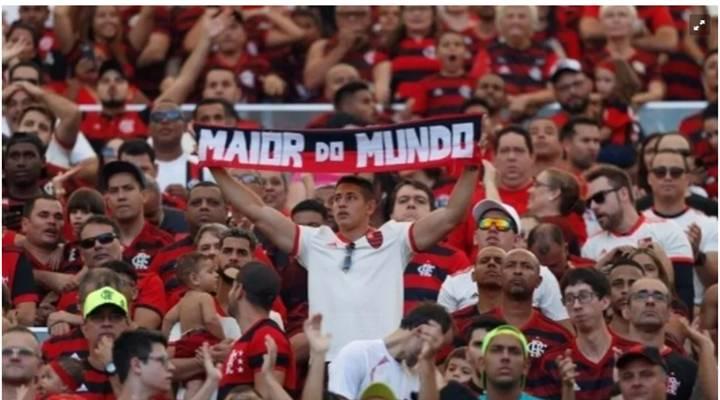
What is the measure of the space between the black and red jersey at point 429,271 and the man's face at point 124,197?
6.65ft

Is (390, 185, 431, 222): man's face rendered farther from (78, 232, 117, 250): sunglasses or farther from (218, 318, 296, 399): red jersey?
(218, 318, 296, 399): red jersey

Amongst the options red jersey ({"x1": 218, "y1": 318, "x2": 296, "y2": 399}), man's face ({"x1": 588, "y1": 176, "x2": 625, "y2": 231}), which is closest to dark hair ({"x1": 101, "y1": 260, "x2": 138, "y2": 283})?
red jersey ({"x1": 218, "y1": 318, "x2": 296, "y2": 399})

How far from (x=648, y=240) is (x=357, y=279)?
8.98ft

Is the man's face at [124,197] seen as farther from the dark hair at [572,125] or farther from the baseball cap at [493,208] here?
the dark hair at [572,125]

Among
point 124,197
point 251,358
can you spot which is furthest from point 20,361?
point 124,197

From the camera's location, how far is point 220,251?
16016mm

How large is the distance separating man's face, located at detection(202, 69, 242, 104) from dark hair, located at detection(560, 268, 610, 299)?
19.4 feet

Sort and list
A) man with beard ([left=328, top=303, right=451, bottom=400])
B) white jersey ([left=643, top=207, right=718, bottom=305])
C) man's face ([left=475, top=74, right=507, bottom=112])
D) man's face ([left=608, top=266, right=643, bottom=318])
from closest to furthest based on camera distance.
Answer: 1. man with beard ([left=328, top=303, right=451, bottom=400])
2. man's face ([left=608, top=266, right=643, bottom=318])
3. white jersey ([left=643, top=207, right=718, bottom=305])
4. man's face ([left=475, top=74, right=507, bottom=112])

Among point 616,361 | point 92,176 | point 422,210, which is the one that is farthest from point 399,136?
point 92,176

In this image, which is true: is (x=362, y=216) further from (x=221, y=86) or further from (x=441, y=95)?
(x=441, y=95)

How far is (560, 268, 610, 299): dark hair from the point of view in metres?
15.4

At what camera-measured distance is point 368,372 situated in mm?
14430

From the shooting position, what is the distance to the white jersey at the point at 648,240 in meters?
17.4

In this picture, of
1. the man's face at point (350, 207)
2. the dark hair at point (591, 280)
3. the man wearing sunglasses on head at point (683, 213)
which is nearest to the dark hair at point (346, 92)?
the man wearing sunglasses on head at point (683, 213)
